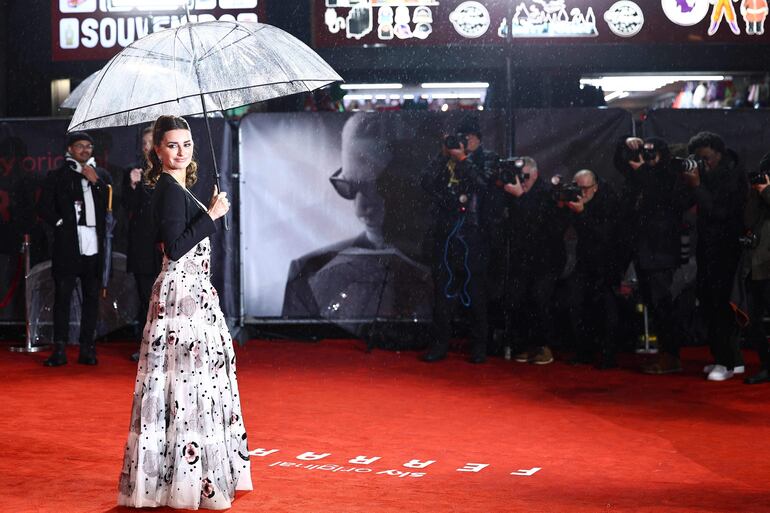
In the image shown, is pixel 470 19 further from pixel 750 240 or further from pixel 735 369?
pixel 735 369

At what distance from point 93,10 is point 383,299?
17.7 feet

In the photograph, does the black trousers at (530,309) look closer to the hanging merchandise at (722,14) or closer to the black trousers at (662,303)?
the black trousers at (662,303)

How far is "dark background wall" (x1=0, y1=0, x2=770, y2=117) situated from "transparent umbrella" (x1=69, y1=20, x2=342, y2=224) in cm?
821

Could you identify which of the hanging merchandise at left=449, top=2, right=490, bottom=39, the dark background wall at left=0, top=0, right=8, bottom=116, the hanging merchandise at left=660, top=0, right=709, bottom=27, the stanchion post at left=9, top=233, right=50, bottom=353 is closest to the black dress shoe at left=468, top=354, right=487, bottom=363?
the stanchion post at left=9, top=233, right=50, bottom=353

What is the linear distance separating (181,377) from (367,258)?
622 centimetres

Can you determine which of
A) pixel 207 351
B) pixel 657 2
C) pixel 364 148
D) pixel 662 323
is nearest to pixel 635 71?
pixel 657 2

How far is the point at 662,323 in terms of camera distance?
9445mm

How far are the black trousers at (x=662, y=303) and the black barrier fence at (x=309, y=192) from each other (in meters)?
1.95

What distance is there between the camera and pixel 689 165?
9164 millimetres

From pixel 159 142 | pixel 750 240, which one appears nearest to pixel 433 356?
pixel 750 240

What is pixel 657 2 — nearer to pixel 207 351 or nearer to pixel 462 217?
pixel 462 217

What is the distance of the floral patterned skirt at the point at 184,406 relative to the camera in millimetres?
5086

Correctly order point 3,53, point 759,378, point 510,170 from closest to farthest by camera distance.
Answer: point 759,378 < point 510,170 < point 3,53

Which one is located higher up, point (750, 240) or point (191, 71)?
point (191, 71)
